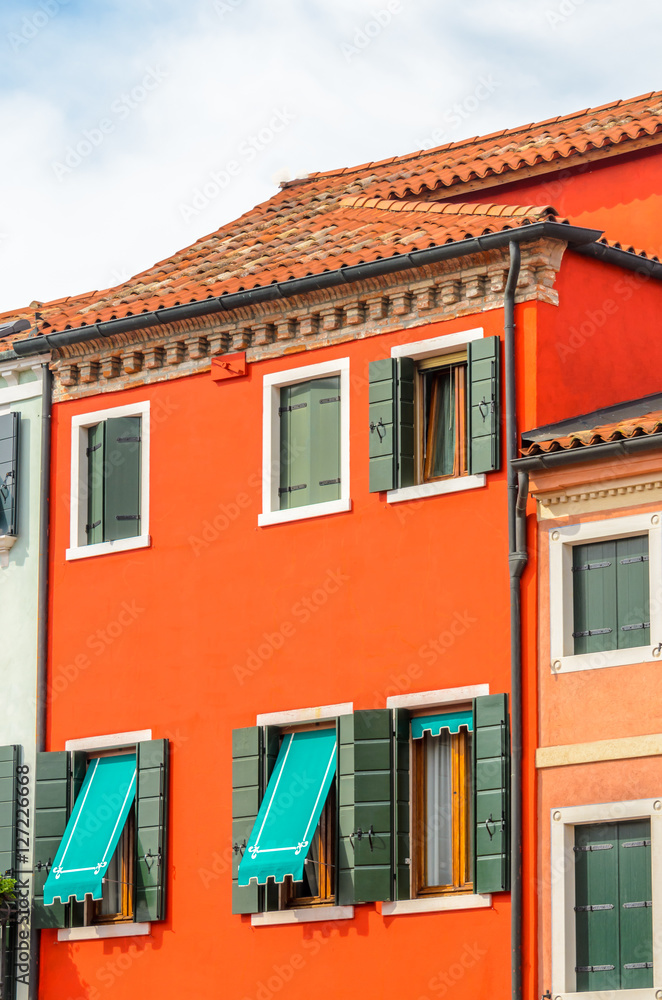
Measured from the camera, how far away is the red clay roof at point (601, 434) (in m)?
18.5

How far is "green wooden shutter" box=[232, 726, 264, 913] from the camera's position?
20.4 meters

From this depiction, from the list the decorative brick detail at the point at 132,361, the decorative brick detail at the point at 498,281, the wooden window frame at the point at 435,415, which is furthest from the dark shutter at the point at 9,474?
the decorative brick detail at the point at 498,281

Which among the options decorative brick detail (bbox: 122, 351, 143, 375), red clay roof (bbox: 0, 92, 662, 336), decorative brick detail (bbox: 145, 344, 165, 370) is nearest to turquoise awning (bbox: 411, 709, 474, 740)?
red clay roof (bbox: 0, 92, 662, 336)

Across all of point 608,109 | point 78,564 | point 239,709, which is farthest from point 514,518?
point 608,109

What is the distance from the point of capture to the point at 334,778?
65.9ft

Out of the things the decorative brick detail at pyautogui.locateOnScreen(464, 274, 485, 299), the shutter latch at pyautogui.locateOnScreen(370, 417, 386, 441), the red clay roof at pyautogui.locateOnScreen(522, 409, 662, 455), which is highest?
the decorative brick detail at pyautogui.locateOnScreen(464, 274, 485, 299)

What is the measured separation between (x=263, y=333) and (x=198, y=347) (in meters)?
0.89

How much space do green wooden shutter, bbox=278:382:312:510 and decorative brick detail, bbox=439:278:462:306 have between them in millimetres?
1853

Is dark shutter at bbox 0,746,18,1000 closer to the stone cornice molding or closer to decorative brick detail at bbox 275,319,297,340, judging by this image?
the stone cornice molding

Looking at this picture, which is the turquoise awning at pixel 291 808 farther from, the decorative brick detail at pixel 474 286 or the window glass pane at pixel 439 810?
the decorative brick detail at pixel 474 286

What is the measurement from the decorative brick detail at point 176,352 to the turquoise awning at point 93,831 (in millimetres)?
4162

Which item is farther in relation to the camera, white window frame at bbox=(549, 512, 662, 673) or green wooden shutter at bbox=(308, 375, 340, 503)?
green wooden shutter at bbox=(308, 375, 340, 503)

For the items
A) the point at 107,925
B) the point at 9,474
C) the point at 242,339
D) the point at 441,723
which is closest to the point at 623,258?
the point at 242,339

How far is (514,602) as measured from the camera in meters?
19.1
